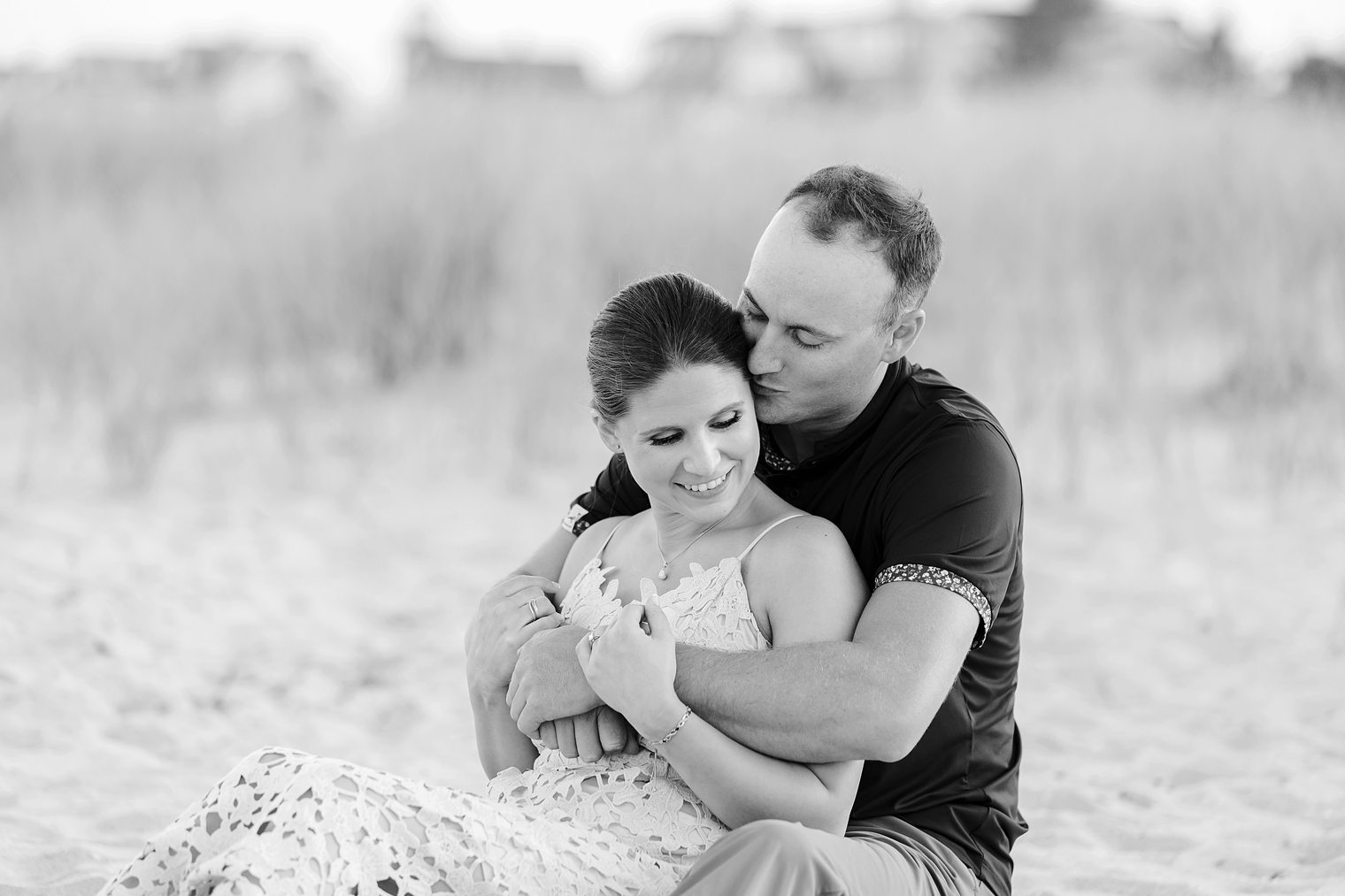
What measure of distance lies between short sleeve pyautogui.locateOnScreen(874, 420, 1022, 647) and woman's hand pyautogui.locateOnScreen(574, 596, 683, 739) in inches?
15.2

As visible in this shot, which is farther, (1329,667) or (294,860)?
(1329,667)

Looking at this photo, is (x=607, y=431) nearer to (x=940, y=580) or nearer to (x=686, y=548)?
(x=686, y=548)

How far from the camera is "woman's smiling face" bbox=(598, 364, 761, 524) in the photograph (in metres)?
2.35

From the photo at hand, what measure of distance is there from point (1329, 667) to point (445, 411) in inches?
205

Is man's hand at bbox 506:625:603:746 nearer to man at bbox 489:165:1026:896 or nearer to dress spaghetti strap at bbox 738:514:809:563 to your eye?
man at bbox 489:165:1026:896

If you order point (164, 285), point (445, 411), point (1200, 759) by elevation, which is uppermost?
point (164, 285)

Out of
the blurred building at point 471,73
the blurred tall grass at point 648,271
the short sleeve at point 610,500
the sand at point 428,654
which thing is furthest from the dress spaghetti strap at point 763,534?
the blurred building at point 471,73

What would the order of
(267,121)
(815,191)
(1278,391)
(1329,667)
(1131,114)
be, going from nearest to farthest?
(815,191) < (1329,667) < (1278,391) < (1131,114) < (267,121)

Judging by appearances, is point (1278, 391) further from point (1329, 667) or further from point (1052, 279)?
point (1329, 667)

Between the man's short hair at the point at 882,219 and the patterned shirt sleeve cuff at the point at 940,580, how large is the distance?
0.49 meters

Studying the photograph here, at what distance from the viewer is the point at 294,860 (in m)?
2.02

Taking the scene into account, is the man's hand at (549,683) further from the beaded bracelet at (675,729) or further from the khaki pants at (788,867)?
the khaki pants at (788,867)

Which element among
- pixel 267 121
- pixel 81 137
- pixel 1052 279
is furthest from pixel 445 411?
pixel 81 137

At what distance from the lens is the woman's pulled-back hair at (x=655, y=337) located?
2.36 meters
